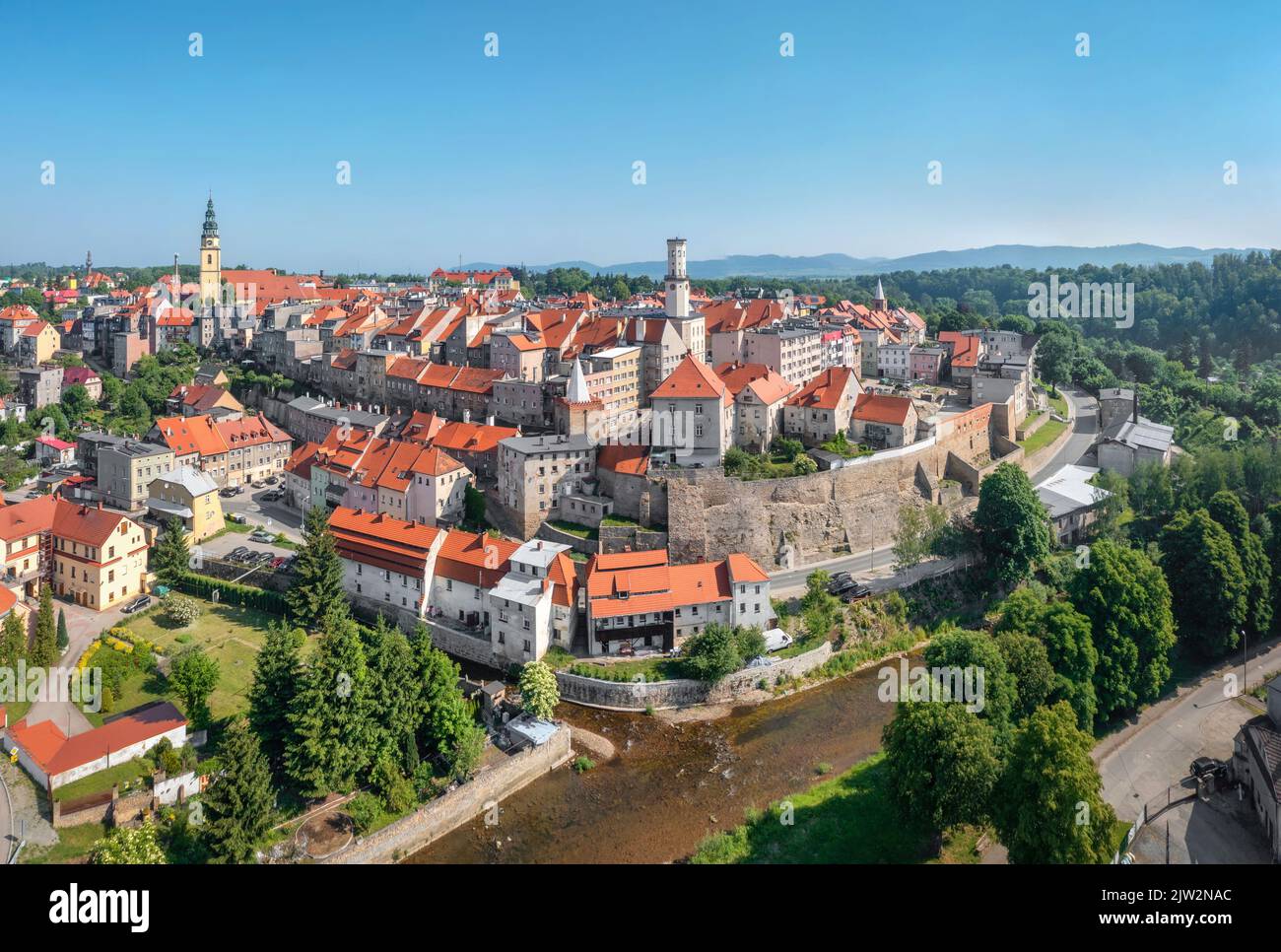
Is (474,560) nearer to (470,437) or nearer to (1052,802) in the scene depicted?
(470,437)

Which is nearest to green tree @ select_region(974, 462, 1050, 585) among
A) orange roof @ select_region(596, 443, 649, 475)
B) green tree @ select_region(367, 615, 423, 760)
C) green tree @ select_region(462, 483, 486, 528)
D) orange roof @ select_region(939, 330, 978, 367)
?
orange roof @ select_region(596, 443, 649, 475)

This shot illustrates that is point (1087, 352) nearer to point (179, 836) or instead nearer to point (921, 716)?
point (921, 716)

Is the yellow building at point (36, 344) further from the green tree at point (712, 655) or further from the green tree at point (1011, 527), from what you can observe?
the green tree at point (1011, 527)

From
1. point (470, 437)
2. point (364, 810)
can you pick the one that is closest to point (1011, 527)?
point (470, 437)

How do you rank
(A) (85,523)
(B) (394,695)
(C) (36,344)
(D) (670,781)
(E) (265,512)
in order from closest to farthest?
(B) (394,695) → (D) (670,781) → (A) (85,523) → (E) (265,512) → (C) (36,344)

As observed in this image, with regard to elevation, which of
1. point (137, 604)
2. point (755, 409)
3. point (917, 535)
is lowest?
point (137, 604)
